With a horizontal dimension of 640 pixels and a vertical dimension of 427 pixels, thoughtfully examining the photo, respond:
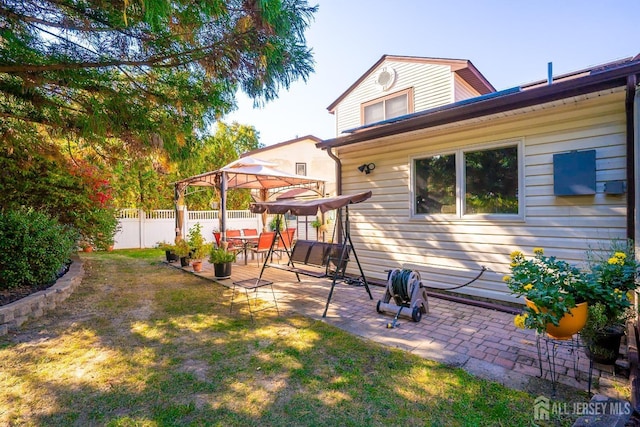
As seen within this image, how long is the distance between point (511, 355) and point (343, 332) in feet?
5.95

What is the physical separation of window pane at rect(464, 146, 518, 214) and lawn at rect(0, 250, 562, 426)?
Answer: 289 centimetres

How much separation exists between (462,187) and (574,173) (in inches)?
56.9

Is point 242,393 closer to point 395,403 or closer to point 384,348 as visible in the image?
point 395,403

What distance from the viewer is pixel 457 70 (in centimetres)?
972

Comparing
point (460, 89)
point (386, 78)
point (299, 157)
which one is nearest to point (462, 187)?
point (460, 89)

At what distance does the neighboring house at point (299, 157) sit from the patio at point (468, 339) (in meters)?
11.9

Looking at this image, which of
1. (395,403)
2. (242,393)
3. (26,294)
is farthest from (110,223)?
(395,403)

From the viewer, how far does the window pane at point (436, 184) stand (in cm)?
524

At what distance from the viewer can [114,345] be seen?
3518mm

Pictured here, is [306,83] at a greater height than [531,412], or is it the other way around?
[306,83]

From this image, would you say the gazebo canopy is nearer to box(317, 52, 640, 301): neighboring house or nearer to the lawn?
box(317, 52, 640, 301): neighboring house

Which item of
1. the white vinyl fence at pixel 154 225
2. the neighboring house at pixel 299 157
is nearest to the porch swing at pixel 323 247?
the white vinyl fence at pixel 154 225

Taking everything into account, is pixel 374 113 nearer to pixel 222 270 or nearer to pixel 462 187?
pixel 462 187

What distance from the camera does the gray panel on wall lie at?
12.7 ft
